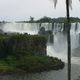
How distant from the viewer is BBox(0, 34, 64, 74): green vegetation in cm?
11231

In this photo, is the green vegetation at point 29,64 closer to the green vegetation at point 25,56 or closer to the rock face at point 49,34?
the green vegetation at point 25,56

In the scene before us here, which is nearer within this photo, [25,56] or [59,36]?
[25,56]

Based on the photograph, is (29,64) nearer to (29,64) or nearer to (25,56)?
(29,64)

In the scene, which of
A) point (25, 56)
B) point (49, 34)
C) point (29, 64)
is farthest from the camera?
point (49, 34)

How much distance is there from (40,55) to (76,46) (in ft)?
92.0

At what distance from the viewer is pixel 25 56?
402 ft

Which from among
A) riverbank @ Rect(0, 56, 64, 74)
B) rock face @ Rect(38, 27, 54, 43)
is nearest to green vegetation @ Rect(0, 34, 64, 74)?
riverbank @ Rect(0, 56, 64, 74)

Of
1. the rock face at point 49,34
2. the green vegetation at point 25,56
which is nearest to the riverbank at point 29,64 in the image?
the green vegetation at point 25,56

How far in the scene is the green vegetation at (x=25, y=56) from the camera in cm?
11231

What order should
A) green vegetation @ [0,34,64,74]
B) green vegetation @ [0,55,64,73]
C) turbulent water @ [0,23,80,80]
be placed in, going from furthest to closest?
turbulent water @ [0,23,80,80]
green vegetation @ [0,34,64,74]
green vegetation @ [0,55,64,73]

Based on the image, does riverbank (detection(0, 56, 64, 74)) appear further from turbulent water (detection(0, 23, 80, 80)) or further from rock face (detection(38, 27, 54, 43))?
rock face (detection(38, 27, 54, 43))

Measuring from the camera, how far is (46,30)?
541ft

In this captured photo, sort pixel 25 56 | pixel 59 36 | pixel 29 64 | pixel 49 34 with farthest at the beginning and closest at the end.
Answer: pixel 49 34, pixel 59 36, pixel 25 56, pixel 29 64

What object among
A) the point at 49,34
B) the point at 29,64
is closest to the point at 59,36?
the point at 49,34
